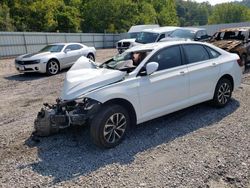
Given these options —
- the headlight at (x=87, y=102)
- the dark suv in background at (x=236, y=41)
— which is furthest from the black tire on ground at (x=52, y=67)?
the headlight at (x=87, y=102)

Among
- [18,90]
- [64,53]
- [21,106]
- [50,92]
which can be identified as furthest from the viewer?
[64,53]

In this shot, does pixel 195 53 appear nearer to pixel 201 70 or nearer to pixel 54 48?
pixel 201 70

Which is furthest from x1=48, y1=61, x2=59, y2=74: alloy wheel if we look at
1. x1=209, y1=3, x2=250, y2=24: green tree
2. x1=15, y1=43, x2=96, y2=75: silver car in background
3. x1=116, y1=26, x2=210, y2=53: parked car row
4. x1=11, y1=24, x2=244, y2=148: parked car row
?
x1=209, y1=3, x2=250, y2=24: green tree

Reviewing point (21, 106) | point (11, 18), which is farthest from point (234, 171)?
point (11, 18)

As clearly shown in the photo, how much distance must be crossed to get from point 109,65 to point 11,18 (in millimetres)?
28524

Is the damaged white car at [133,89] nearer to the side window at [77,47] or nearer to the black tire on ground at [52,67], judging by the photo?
the black tire on ground at [52,67]

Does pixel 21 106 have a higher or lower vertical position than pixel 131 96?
lower

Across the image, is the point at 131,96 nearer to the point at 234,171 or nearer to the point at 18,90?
the point at 234,171

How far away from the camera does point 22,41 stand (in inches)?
824

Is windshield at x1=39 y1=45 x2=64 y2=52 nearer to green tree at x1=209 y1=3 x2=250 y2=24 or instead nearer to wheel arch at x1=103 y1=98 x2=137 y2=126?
wheel arch at x1=103 y1=98 x2=137 y2=126

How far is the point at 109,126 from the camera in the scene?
4.36 metres

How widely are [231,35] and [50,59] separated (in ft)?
25.6

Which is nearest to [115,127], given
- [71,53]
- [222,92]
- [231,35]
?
[222,92]

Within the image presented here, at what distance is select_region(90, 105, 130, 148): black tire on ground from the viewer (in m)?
4.23
